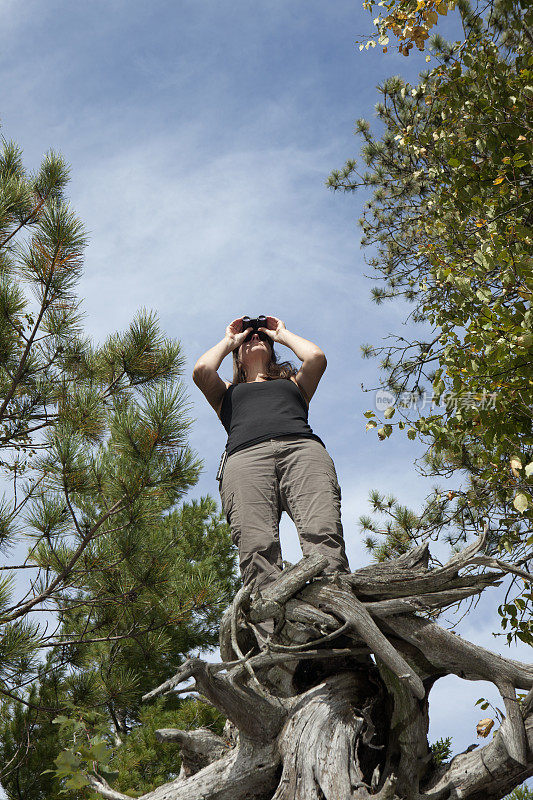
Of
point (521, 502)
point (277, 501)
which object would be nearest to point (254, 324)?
point (277, 501)

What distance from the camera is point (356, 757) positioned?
290cm

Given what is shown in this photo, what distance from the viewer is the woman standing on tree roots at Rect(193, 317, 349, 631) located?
328 centimetres

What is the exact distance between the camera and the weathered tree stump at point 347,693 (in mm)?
2789

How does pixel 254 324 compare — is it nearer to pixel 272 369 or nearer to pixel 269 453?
pixel 272 369

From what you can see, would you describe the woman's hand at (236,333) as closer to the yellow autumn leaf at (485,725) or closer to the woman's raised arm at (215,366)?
the woman's raised arm at (215,366)

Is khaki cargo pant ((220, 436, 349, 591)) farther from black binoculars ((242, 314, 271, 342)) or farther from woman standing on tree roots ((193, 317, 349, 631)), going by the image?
black binoculars ((242, 314, 271, 342))

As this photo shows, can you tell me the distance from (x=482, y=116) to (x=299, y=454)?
3.02 meters

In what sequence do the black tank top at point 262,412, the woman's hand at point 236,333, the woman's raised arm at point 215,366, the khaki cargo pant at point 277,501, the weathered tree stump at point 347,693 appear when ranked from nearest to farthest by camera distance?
the weathered tree stump at point 347,693
the khaki cargo pant at point 277,501
the black tank top at point 262,412
the woman's raised arm at point 215,366
the woman's hand at point 236,333

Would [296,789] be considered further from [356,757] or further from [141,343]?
[141,343]

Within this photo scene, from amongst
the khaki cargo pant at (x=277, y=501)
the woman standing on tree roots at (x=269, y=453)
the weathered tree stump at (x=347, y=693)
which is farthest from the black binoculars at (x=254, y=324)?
the weathered tree stump at (x=347, y=693)

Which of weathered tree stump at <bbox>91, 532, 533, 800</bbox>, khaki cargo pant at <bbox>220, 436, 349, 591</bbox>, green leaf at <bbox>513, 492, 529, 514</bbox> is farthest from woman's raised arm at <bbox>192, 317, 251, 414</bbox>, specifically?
green leaf at <bbox>513, 492, 529, 514</bbox>

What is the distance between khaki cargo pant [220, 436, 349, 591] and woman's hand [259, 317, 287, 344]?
75 cm

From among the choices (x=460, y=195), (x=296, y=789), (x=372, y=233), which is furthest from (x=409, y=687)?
(x=372, y=233)

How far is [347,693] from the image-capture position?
312 cm
